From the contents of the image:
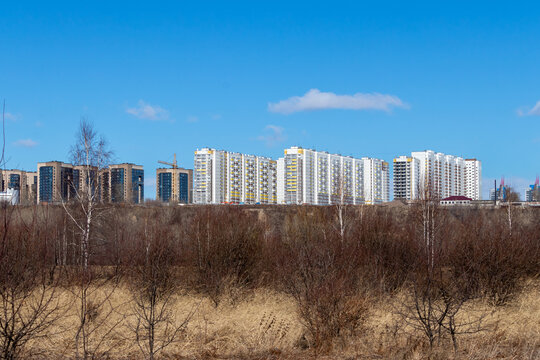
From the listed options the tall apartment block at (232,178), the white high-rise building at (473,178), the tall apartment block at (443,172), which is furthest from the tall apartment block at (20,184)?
the white high-rise building at (473,178)

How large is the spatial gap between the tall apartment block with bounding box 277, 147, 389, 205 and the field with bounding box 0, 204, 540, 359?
6516cm

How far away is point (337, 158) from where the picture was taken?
89.1 meters

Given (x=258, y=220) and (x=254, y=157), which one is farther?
(x=254, y=157)

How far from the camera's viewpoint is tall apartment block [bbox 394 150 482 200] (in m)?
87.8

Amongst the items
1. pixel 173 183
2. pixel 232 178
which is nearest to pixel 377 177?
pixel 232 178

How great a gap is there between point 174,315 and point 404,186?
8082 cm

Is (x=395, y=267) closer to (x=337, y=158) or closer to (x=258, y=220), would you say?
(x=258, y=220)

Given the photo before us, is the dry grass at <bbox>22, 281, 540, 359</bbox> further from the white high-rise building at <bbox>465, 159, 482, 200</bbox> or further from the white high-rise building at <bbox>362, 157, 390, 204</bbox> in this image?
the white high-rise building at <bbox>465, 159, 482, 200</bbox>

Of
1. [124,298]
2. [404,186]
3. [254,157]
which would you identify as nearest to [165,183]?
[254,157]

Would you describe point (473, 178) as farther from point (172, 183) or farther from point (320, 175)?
point (172, 183)

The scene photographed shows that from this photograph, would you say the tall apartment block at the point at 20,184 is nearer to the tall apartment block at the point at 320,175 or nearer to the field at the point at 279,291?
the field at the point at 279,291

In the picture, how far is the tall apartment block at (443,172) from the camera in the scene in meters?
87.8

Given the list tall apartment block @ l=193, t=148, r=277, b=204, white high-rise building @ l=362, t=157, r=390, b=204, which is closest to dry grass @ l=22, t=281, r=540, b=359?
tall apartment block @ l=193, t=148, r=277, b=204

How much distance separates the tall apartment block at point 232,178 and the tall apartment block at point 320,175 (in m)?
3.54
